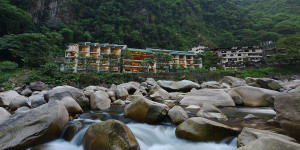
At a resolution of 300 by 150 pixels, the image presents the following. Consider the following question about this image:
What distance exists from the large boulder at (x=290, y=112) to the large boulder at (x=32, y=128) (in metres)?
5.89

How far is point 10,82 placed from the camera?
19828mm

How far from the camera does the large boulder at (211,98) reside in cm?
830

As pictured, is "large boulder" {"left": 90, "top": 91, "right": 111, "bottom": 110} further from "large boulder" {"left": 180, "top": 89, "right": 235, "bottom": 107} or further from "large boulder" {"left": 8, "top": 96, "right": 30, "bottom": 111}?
"large boulder" {"left": 180, "top": 89, "right": 235, "bottom": 107}

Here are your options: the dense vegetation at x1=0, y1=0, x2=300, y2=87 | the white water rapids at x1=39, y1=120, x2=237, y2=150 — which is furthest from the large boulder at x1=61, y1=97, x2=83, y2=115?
the dense vegetation at x1=0, y1=0, x2=300, y2=87

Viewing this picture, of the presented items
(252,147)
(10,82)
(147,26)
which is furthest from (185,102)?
(147,26)

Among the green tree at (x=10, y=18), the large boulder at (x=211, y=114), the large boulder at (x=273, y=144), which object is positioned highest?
the green tree at (x=10, y=18)

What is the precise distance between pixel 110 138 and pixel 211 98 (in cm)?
703

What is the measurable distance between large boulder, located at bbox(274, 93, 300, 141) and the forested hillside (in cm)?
5190

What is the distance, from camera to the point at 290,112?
10.3ft

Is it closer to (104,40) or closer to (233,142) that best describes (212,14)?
(104,40)

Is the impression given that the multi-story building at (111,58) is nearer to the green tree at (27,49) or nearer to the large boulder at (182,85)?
the green tree at (27,49)

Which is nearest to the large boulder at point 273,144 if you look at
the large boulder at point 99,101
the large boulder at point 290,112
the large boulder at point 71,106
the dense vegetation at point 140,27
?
the large boulder at point 290,112

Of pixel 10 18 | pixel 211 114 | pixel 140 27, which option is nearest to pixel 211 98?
pixel 211 114

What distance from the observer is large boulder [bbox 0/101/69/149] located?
144 inches
